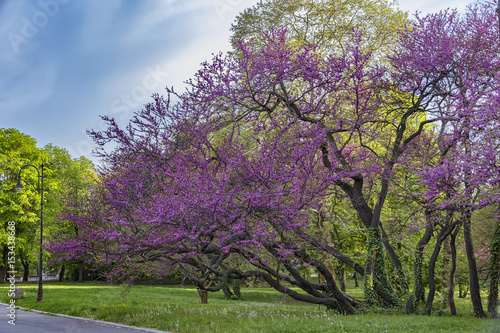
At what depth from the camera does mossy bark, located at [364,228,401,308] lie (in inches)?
623

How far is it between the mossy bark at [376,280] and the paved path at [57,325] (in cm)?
803

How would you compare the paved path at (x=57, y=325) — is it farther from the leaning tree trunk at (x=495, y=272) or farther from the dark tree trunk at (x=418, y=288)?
the leaning tree trunk at (x=495, y=272)

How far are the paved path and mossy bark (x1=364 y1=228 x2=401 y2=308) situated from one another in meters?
8.03

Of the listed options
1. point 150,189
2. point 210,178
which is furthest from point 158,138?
point 210,178

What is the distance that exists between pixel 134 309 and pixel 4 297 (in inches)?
509

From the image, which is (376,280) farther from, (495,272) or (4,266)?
(4,266)

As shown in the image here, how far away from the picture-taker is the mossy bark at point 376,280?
623 inches

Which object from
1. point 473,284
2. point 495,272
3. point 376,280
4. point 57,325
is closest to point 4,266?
point 57,325

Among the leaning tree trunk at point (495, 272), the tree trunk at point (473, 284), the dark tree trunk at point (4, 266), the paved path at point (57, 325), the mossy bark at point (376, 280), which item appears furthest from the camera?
the dark tree trunk at point (4, 266)

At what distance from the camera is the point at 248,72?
14086 millimetres

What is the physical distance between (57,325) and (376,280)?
10.7 m

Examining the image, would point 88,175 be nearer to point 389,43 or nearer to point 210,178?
point 389,43

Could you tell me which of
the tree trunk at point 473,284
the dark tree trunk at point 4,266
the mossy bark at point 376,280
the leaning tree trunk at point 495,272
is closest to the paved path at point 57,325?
the mossy bark at point 376,280

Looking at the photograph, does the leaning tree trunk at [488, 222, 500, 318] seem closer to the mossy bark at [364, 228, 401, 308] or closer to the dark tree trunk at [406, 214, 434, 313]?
the dark tree trunk at [406, 214, 434, 313]
